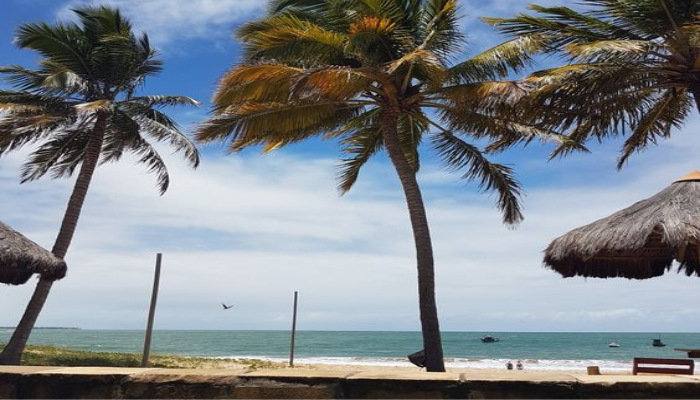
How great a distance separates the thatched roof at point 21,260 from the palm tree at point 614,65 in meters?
9.05

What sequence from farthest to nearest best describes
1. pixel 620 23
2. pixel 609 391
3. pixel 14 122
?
pixel 14 122, pixel 620 23, pixel 609 391

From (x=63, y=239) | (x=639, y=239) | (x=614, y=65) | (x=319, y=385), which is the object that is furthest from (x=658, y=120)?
(x=63, y=239)

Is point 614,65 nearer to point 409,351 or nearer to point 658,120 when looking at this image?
point 658,120

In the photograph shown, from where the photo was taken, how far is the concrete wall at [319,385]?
3.61 meters

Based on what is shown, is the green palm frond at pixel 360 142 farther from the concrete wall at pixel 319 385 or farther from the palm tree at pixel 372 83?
the concrete wall at pixel 319 385

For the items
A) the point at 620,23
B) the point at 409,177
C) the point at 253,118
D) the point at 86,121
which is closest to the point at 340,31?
the point at 253,118

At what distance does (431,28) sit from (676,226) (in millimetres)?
6163

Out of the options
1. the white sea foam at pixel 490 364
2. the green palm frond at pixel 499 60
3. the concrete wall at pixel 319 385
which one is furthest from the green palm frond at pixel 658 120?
the white sea foam at pixel 490 364

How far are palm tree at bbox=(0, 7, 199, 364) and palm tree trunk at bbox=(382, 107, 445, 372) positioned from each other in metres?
7.83

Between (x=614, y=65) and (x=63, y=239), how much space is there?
43.9ft

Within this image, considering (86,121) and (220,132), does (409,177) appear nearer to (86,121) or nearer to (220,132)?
(220,132)

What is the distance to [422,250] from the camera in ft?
37.0

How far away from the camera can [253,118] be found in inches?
471

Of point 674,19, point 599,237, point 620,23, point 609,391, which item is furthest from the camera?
point 620,23
